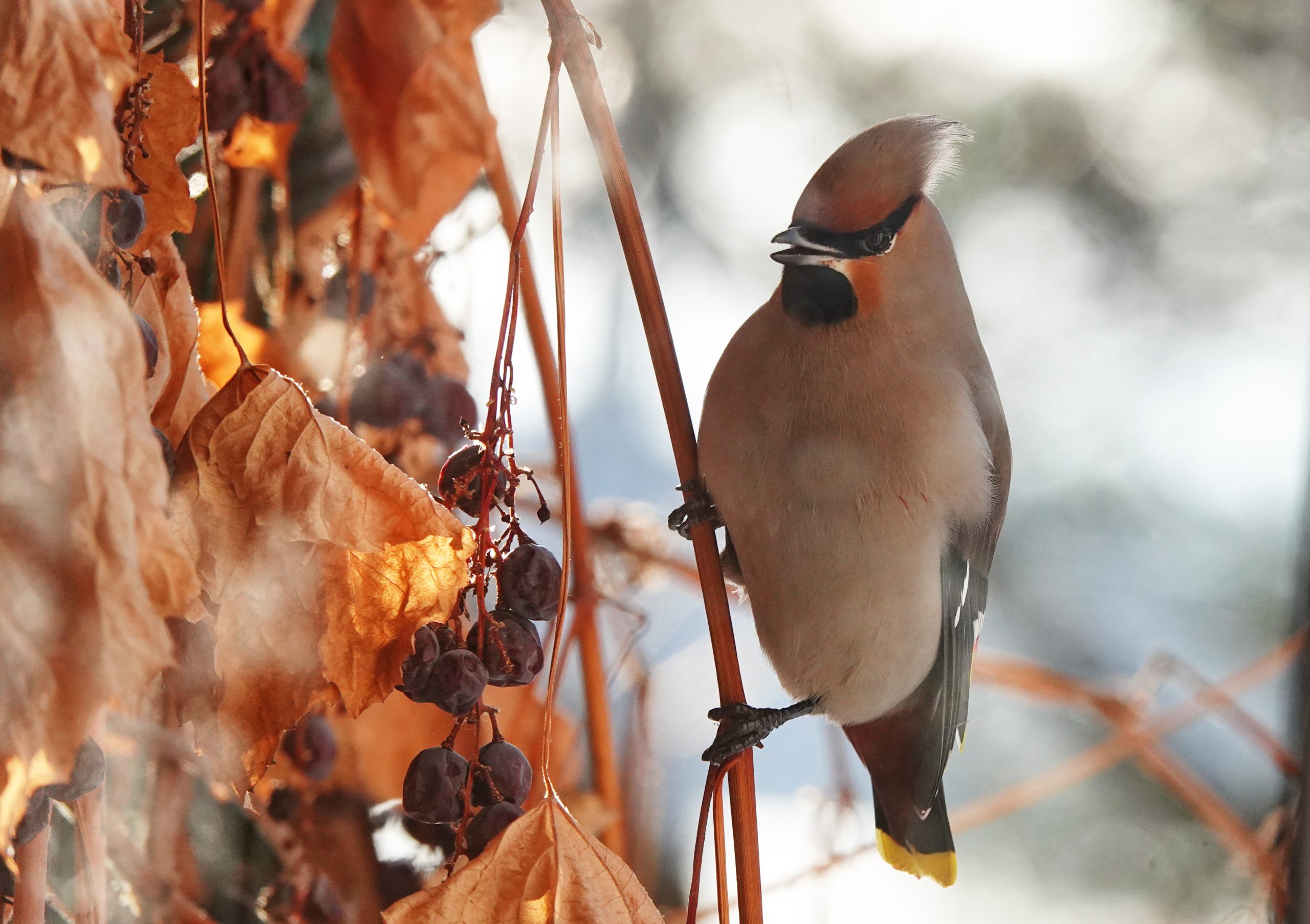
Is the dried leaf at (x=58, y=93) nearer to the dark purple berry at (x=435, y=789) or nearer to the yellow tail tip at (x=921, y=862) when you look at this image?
the dark purple berry at (x=435, y=789)

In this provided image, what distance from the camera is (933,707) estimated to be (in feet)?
3.15

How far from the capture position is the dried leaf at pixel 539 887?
17.6 inches

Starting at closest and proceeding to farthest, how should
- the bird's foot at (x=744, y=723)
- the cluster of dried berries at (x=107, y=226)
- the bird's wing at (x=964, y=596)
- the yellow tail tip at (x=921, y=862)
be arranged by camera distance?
the cluster of dried berries at (x=107, y=226)
the bird's foot at (x=744, y=723)
the bird's wing at (x=964, y=596)
the yellow tail tip at (x=921, y=862)

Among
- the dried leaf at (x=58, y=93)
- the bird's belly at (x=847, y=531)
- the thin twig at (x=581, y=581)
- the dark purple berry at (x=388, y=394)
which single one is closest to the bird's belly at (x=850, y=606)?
the bird's belly at (x=847, y=531)

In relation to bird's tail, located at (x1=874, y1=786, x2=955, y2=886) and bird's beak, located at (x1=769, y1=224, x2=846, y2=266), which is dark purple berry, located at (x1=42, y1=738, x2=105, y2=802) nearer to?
bird's beak, located at (x1=769, y1=224, x2=846, y2=266)

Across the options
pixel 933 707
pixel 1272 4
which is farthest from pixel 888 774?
pixel 1272 4

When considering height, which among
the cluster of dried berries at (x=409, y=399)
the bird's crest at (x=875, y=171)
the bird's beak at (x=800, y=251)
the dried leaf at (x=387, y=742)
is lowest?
the dried leaf at (x=387, y=742)

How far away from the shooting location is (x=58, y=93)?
0.33 metres

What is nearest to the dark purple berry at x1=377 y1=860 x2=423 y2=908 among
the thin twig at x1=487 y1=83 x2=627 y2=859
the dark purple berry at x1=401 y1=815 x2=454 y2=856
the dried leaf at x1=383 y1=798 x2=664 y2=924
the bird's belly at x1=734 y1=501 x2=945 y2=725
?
the dark purple berry at x1=401 y1=815 x2=454 y2=856

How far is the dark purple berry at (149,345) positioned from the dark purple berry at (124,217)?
29mm

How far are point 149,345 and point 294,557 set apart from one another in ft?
0.30

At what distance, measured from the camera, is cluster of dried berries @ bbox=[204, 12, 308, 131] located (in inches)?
26.6

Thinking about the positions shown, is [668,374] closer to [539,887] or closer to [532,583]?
[532,583]

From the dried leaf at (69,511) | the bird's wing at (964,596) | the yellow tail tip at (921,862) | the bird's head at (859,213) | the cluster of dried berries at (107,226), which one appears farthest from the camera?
the yellow tail tip at (921,862)
